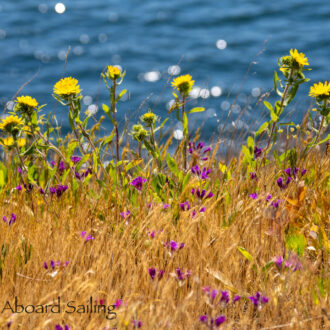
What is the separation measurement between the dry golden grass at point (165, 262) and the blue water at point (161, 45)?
552 cm

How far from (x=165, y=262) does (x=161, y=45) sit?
927 cm

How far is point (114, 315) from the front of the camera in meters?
1.92

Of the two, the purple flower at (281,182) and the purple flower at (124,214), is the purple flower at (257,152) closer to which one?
the purple flower at (281,182)

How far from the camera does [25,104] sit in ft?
8.49

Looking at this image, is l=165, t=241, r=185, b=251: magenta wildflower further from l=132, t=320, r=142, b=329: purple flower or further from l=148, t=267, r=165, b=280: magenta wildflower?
l=132, t=320, r=142, b=329: purple flower

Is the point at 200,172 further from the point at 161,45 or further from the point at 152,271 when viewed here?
the point at 161,45

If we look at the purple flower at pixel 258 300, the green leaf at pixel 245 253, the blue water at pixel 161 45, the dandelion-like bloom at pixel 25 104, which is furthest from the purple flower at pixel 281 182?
the blue water at pixel 161 45

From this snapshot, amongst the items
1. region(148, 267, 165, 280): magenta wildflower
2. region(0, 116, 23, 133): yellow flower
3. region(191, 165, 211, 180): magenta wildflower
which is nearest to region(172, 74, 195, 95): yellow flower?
region(191, 165, 211, 180): magenta wildflower

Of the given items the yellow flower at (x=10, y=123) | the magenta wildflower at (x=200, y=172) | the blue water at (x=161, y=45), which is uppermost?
the blue water at (x=161, y=45)

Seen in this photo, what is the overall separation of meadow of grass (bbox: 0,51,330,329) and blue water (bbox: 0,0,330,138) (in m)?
5.20

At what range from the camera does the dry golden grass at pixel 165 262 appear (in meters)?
1.90

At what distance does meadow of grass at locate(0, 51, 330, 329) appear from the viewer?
1.91 meters

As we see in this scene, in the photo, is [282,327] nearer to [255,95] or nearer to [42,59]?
[255,95]

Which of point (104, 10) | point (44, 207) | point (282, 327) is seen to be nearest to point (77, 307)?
point (282, 327)
